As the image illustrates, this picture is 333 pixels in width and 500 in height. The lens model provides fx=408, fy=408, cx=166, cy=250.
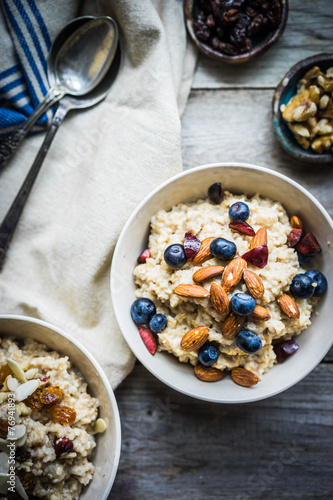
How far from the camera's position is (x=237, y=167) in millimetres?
1506

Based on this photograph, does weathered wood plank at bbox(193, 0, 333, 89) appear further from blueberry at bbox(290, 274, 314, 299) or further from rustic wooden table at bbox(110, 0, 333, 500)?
blueberry at bbox(290, 274, 314, 299)

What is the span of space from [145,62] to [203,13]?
1.10ft

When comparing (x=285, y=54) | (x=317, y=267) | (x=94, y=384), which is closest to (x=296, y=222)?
(x=317, y=267)

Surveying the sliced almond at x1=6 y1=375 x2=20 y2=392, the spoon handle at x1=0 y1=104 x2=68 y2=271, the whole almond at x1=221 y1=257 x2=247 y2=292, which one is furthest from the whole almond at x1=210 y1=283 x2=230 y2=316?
the spoon handle at x1=0 y1=104 x2=68 y2=271

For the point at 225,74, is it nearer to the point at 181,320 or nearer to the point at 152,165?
the point at 152,165

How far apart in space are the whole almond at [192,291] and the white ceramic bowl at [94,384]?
0.39m

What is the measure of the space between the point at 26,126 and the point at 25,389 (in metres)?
1.05

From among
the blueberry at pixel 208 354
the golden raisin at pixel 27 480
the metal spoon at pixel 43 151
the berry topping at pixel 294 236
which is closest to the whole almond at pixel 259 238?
the berry topping at pixel 294 236

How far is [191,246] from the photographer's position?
4.71ft

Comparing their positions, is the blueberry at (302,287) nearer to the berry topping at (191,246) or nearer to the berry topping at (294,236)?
the berry topping at (294,236)

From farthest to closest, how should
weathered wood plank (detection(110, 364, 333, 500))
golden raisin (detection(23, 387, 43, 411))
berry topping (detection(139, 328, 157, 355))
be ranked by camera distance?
weathered wood plank (detection(110, 364, 333, 500)) < berry topping (detection(139, 328, 157, 355)) < golden raisin (detection(23, 387, 43, 411))

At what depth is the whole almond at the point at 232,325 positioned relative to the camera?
1.37 meters

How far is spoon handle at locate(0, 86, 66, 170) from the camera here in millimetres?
1709

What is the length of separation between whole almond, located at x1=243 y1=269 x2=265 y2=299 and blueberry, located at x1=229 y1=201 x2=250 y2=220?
22cm
